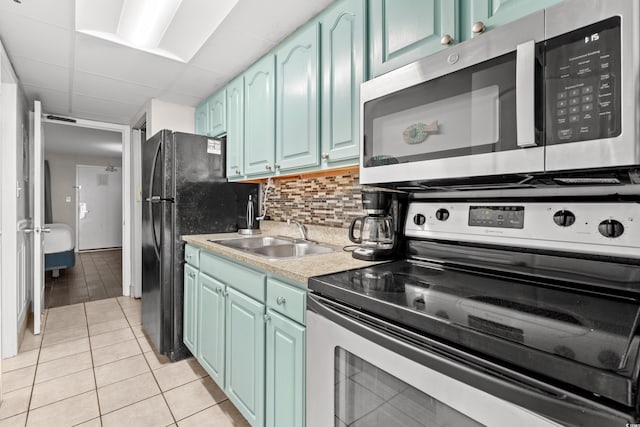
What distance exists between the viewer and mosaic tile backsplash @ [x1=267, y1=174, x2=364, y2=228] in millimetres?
1812

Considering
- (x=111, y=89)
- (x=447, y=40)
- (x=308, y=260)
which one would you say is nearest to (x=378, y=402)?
(x=308, y=260)

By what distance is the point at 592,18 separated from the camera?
0.68 m

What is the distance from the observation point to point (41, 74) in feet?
8.00

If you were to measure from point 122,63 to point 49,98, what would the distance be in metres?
1.43

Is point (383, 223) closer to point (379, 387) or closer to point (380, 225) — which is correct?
point (380, 225)

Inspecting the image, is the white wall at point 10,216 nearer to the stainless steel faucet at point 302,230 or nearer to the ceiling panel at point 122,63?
the ceiling panel at point 122,63

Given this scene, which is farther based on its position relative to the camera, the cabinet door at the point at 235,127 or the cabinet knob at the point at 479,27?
the cabinet door at the point at 235,127

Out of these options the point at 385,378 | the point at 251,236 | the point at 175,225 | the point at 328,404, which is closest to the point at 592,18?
→ the point at 385,378

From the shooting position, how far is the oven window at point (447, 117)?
32.5 inches

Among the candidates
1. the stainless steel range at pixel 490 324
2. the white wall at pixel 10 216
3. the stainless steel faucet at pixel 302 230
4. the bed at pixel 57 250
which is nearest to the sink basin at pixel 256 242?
the stainless steel faucet at pixel 302 230

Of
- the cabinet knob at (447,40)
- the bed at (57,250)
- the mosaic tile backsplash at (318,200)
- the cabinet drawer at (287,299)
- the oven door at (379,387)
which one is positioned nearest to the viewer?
the oven door at (379,387)

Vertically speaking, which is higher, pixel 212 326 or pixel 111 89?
pixel 111 89

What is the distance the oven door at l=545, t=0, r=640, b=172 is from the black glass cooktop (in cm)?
34

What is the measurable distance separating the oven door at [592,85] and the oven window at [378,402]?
2.03 feet
